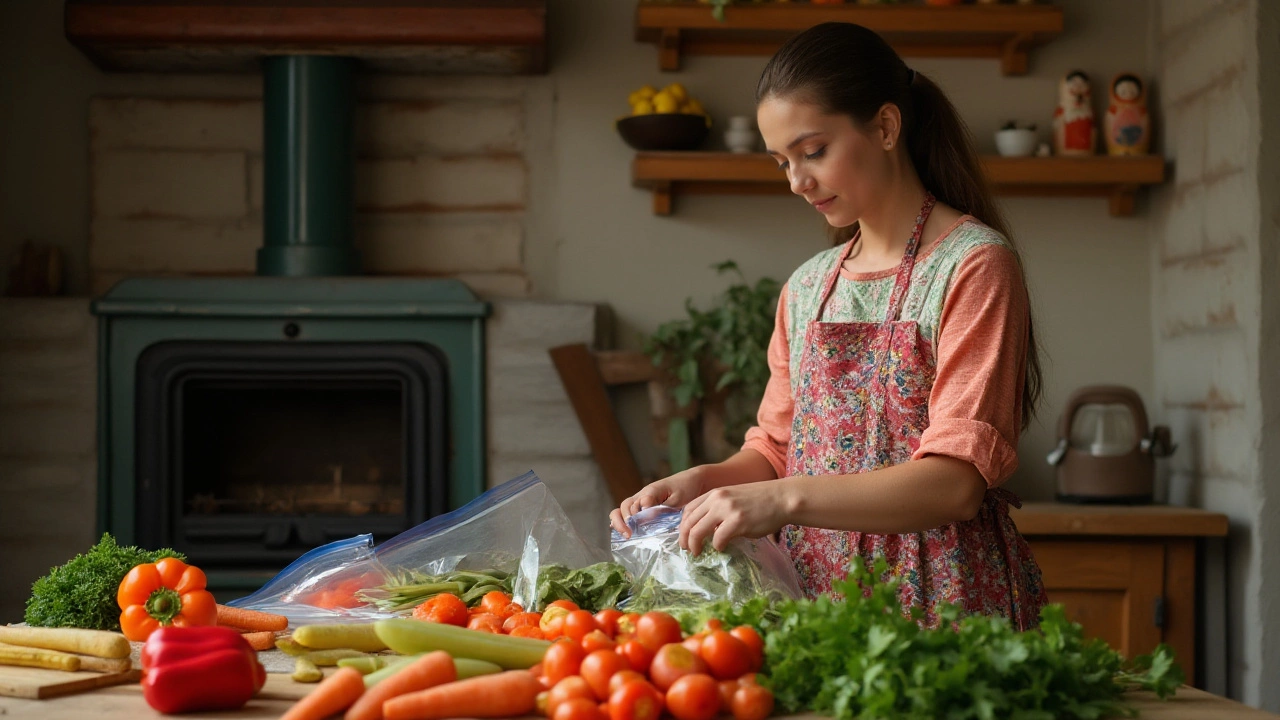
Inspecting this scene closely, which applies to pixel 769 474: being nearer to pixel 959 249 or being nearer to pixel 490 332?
pixel 959 249

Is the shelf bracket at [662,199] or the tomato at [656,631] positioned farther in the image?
the shelf bracket at [662,199]

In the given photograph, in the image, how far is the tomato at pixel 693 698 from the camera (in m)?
1.00

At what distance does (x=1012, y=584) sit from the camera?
1572mm

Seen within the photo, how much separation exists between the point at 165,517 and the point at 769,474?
2061mm

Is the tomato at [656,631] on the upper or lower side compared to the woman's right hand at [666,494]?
lower

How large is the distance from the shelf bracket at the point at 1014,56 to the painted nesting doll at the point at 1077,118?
14 cm

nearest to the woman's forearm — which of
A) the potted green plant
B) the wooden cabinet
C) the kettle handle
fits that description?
the wooden cabinet

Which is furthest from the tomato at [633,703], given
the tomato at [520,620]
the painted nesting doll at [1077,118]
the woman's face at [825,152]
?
the painted nesting doll at [1077,118]

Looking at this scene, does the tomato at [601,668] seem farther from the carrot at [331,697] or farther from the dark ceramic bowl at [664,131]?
the dark ceramic bowl at [664,131]

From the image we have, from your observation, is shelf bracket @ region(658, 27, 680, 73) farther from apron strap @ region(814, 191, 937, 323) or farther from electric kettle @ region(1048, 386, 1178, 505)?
apron strap @ region(814, 191, 937, 323)

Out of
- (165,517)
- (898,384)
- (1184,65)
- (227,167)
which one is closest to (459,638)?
(898,384)

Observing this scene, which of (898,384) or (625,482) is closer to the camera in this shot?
(898,384)

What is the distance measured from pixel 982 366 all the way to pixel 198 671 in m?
0.92

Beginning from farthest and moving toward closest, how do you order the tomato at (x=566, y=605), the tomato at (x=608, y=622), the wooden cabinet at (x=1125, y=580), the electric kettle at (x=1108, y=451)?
the electric kettle at (x=1108, y=451) < the wooden cabinet at (x=1125, y=580) < the tomato at (x=566, y=605) < the tomato at (x=608, y=622)
